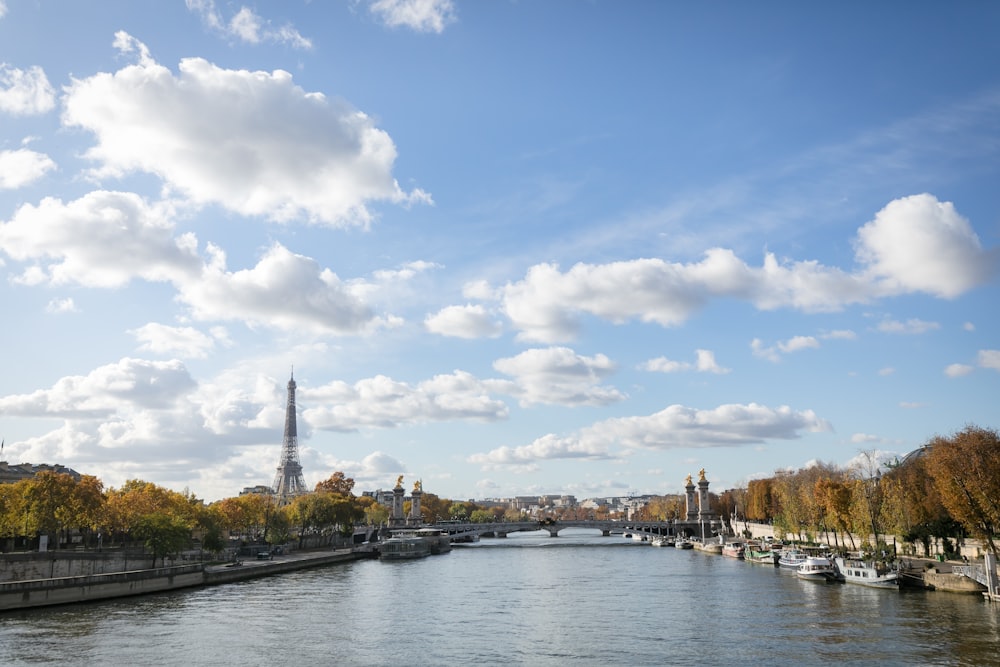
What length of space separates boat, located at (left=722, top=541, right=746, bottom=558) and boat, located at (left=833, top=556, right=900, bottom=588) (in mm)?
36040

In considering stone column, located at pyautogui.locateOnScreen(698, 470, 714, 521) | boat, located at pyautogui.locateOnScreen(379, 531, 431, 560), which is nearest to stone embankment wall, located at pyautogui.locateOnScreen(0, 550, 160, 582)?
boat, located at pyautogui.locateOnScreen(379, 531, 431, 560)

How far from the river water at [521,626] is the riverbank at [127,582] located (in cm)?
109

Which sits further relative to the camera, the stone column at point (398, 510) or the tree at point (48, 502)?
the stone column at point (398, 510)

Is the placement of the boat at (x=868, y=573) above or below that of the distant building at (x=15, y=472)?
below

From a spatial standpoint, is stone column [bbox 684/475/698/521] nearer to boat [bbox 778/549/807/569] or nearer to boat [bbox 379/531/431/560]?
boat [bbox 379/531/431/560]

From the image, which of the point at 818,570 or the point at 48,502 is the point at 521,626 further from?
the point at 48,502

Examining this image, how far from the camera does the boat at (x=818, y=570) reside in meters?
68.2

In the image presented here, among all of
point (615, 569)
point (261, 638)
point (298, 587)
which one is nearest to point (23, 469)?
point (298, 587)

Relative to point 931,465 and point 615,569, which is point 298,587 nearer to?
point 615,569

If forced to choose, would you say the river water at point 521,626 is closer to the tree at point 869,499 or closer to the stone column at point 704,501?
the tree at point 869,499

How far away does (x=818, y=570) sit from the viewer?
68.9 meters

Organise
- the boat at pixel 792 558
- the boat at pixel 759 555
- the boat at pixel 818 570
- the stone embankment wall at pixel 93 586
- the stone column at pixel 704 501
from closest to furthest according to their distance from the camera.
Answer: the stone embankment wall at pixel 93 586 < the boat at pixel 818 570 < the boat at pixel 792 558 < the boat at pixel 759 555 < the stone column at pixel 704 501

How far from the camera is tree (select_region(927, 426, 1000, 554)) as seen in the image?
56.7 meters

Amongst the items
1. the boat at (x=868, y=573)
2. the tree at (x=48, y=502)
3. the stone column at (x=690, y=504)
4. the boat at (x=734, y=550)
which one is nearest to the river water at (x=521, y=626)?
the boat at (x=868, y=573)
